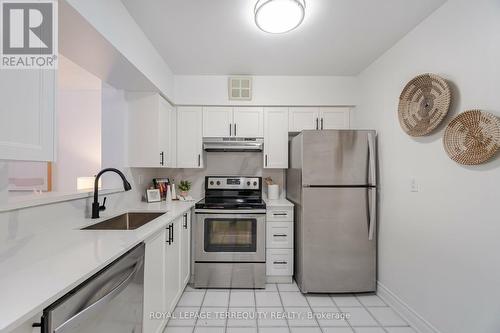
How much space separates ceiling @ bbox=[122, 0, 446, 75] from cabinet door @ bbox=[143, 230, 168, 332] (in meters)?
1.68

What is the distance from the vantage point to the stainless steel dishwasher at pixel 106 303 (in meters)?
0.81

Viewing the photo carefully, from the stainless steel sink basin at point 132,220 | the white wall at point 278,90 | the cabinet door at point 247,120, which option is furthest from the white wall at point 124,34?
the stainless steel sink basin at point 132,220

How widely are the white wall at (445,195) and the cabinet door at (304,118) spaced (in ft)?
2.76

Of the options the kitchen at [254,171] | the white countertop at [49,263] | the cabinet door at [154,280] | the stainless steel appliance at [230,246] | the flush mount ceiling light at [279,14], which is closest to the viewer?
the white countertop at [49,263]

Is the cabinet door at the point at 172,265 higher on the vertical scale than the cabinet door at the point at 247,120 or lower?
lower

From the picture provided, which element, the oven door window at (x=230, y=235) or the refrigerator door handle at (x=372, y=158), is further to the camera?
the oven door window at (x=230, y=235)

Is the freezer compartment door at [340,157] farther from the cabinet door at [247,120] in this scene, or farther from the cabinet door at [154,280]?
the cabinet door at [154,280]

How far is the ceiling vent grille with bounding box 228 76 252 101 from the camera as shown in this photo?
9.75ft

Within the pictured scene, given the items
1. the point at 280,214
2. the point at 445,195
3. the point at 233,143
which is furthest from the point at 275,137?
the point at 445,195

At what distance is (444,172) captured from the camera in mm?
1703

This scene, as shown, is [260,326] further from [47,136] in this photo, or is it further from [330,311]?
[47,136]

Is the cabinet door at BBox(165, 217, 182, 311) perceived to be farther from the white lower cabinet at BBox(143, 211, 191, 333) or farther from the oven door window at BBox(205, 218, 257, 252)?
the oven door window at BBox(205, 218, 257, 252)

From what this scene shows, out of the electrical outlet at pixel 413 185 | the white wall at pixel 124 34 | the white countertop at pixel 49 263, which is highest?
the white wall at pixel 124 34

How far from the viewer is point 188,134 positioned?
121 inches
